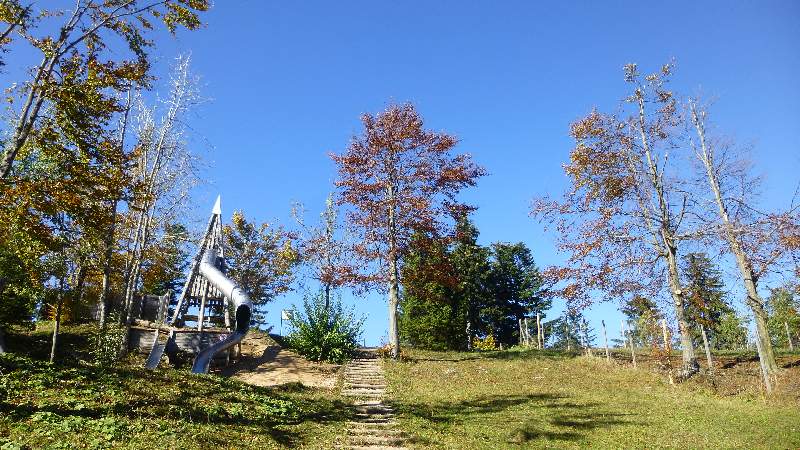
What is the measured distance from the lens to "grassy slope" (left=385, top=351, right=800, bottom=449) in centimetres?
1107

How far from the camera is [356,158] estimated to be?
79.6 ft

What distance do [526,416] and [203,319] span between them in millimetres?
13417

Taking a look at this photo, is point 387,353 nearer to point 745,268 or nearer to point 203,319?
point 203,319

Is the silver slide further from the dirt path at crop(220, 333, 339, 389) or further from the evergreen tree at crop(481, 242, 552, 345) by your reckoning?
the evergreen tree at crop(481, 242, 552, 345)

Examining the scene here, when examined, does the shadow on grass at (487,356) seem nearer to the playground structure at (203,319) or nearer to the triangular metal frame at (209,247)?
the playground structure at (203,319)

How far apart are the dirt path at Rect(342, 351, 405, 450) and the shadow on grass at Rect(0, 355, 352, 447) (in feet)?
2.05

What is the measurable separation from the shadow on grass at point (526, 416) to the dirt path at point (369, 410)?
53 cm

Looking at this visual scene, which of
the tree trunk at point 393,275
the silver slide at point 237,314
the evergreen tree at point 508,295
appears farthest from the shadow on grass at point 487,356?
the evergreen tree at point 508,295

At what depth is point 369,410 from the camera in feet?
44.0

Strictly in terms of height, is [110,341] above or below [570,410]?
above

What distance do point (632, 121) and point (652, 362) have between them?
11407 mm

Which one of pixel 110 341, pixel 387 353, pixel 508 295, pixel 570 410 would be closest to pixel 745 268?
pixel 570 410

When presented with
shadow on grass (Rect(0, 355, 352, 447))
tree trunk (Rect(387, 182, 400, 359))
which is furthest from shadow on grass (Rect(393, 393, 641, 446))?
tree trunk (Rect(387, 182, 400, 359))

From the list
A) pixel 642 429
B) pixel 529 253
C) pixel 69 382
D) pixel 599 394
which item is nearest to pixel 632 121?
pixel 599 394
